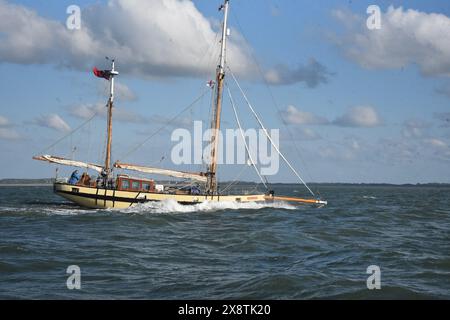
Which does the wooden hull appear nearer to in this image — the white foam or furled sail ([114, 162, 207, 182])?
the white foam

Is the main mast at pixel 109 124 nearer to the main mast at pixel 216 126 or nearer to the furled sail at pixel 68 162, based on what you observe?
the furled sail at pixel 68 162

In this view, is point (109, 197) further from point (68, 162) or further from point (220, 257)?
point (220, 257)

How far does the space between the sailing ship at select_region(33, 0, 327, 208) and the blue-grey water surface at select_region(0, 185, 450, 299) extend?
8.69 meters

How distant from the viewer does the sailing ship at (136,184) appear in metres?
49.8

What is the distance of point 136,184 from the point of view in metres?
50.6

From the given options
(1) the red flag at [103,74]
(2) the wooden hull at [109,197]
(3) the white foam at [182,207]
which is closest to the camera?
(3) the white foam at [182,207]

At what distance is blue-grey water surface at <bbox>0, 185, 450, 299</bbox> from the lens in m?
16.9

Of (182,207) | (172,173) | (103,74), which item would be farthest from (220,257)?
(103,74)

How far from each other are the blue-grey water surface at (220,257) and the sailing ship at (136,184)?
8.69 meters

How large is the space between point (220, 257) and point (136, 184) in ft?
94.2

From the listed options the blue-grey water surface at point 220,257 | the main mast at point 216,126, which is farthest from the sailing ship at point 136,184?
the blue-grey water surface at point 220,257
